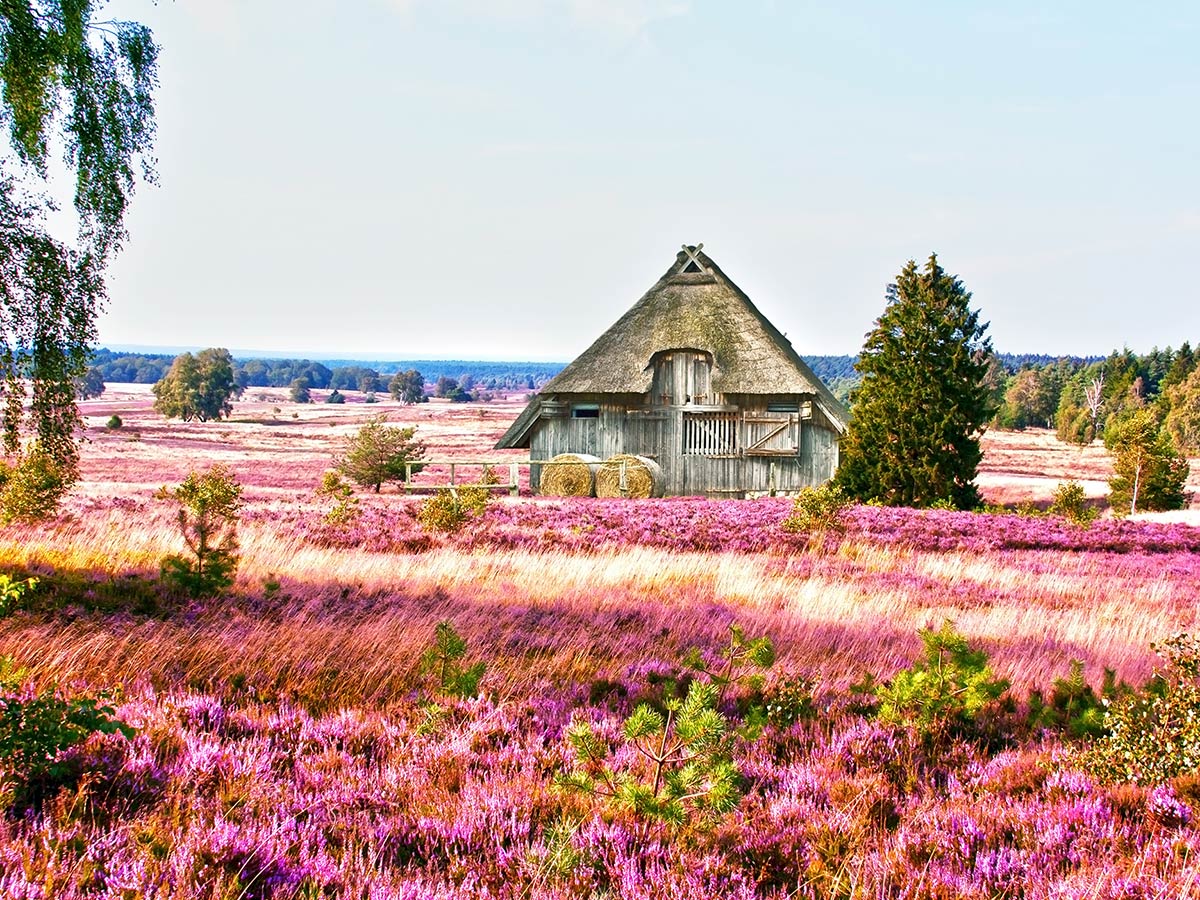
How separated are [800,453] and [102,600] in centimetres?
2288

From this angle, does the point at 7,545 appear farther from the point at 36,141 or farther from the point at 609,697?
the point at 609,697

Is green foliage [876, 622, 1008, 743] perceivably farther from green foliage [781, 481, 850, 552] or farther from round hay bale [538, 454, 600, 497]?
round hay bale [538, 454, 600, 497]

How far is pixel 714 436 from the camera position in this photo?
27.7 m

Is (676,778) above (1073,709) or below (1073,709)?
above

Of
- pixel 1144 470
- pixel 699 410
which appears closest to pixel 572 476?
pixel 699 410

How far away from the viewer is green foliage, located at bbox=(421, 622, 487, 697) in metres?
5.58

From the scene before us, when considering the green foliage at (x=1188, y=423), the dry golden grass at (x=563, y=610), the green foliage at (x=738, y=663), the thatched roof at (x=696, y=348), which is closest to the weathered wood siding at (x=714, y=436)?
the thatched roof at (x=696, y=348)

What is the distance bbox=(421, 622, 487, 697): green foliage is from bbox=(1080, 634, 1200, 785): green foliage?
369 centimetres

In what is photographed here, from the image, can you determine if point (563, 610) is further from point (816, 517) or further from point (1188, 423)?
point (1188, 423)

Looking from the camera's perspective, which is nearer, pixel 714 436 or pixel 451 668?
pixel 451 668

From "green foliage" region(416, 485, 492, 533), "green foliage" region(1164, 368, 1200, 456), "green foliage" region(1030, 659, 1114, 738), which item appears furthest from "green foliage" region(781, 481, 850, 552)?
"green foliage" region(1164, 368, 1200, 456)

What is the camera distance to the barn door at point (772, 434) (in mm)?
27250

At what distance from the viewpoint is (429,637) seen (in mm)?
7094

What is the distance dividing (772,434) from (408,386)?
141 metres
